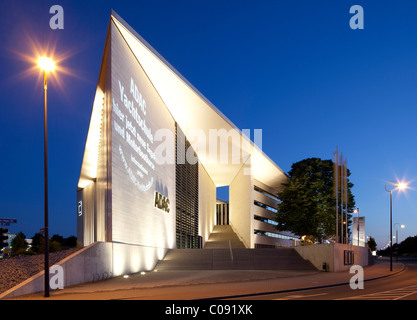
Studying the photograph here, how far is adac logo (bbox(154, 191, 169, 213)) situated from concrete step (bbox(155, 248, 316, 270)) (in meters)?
3.50

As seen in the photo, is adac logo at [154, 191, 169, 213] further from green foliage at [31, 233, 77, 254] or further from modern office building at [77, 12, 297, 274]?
green foliage at [31, 233, 77, 254]

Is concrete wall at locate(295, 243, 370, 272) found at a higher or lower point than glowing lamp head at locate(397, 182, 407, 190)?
lower

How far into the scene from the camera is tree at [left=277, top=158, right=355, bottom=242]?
39.3 metres

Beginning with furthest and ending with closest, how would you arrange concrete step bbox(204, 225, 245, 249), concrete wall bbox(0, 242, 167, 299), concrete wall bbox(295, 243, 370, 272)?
concrete step bbox(204, 225, 245, 249)
concrete wall bbox(295, 243, 370, 272)
concrete wall bbox(0, 242, 167, 299)

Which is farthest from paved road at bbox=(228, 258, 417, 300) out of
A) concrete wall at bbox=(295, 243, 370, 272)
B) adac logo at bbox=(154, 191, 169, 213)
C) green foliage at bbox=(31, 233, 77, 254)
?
green foliage at bbox=(31, 233, 77, 254)

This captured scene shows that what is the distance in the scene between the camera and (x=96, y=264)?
1692 centimetres

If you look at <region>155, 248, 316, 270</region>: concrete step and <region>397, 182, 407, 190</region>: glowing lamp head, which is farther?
<region>397, 182, 407, 190</region>: glowing lamp head

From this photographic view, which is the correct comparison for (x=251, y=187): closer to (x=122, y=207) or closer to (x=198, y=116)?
(x=198, y=116)

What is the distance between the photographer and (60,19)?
580 inches

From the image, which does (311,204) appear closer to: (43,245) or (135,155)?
(135,155)

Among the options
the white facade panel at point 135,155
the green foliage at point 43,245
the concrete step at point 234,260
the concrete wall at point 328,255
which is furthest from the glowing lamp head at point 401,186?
the green foliage at point 43,245

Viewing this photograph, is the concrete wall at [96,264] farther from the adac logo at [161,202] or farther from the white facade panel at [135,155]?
the adac logo at [161,202]
